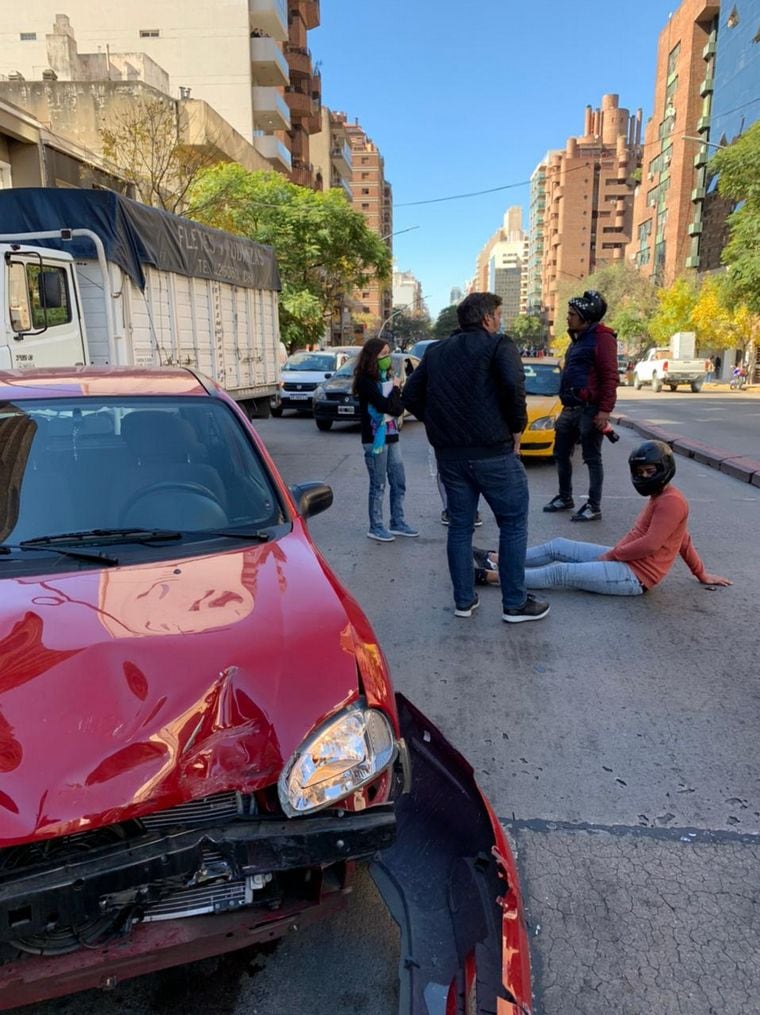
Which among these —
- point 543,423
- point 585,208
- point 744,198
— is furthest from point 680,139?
point 543,423

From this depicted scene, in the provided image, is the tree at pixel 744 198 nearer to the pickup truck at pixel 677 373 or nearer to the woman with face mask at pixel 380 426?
the pickup truck at pixel 677 373

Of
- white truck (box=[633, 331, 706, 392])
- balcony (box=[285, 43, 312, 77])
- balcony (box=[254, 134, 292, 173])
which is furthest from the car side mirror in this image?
balcony (box=[285, 43, 312, 77])

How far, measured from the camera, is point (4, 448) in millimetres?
3055

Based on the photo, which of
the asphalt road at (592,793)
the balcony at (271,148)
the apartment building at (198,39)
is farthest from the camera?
the balcony at (271,148)

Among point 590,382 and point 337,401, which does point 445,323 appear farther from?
point 590,382

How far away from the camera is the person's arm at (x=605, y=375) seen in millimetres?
7086

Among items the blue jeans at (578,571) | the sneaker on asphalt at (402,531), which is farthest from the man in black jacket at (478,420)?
the sneaker on asphalt at (402,531)

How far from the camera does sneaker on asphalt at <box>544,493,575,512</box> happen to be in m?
7.90

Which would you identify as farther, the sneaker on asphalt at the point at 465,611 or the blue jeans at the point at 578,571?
the blue jeans at the point at 578,571

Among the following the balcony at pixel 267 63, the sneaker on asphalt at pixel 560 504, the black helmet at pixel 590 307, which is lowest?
the sneaker on asphalt at pixel 560 504

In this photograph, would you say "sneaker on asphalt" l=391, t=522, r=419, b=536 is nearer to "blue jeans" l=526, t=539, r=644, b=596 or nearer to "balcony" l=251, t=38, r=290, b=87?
"blue jeans" l=526, t=539, r=644, b=596

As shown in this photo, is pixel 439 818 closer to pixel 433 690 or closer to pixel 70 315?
pixel 433 690

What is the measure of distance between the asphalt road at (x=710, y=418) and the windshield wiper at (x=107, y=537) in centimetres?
1178

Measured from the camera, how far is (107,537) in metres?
2.67
